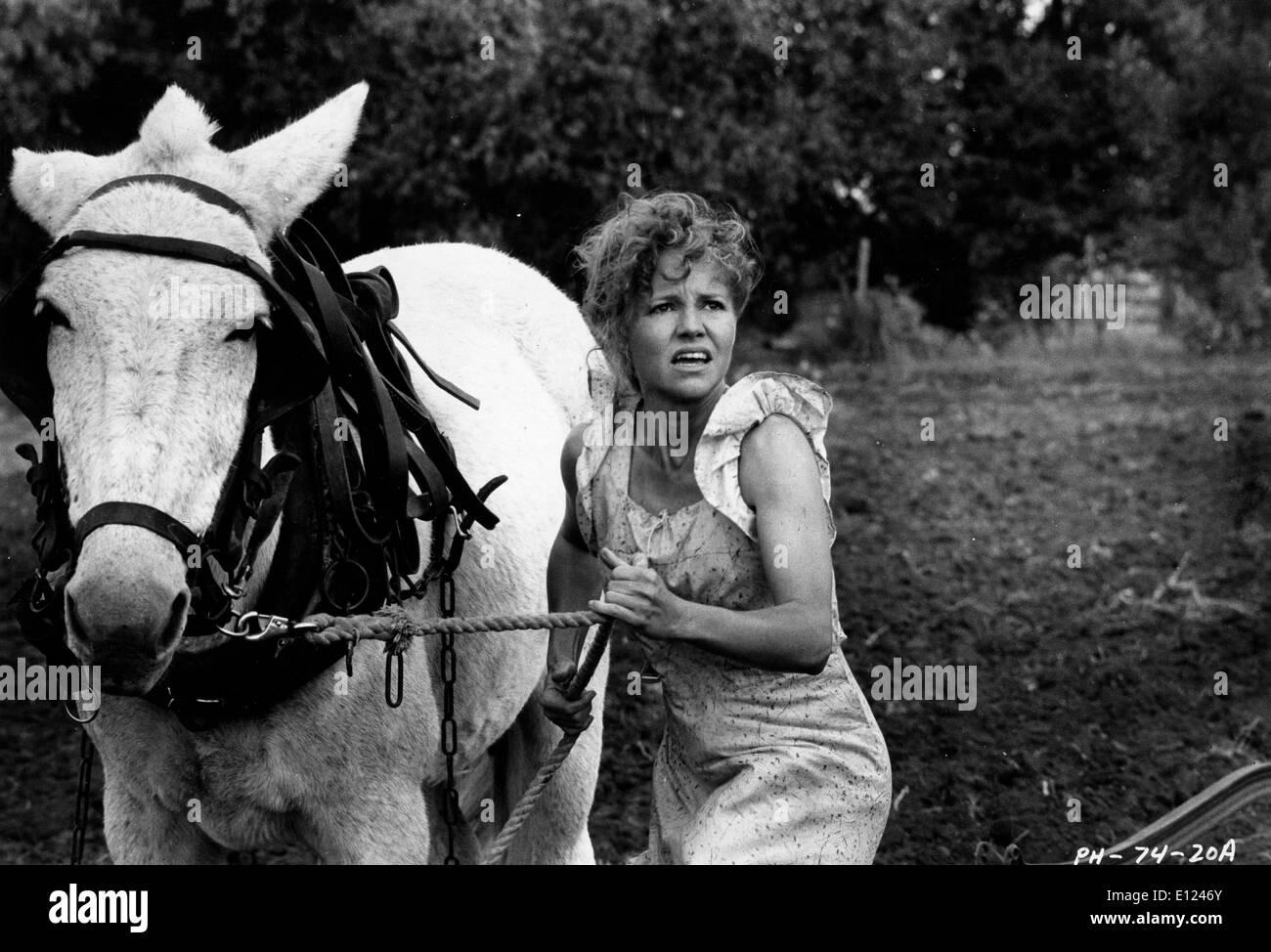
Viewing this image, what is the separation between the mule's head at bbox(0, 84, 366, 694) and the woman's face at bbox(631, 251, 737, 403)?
2.12 feet

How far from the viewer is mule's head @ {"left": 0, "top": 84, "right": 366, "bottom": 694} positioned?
2.28 metres

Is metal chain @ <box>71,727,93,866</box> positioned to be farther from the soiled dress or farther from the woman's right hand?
the soiled dress

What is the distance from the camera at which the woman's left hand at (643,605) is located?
2361 mm

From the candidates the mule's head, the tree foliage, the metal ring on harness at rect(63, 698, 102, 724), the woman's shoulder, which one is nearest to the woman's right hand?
the woman's shoulder

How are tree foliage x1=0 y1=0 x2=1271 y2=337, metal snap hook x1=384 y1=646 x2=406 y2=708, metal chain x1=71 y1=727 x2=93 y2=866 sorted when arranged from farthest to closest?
tree foliage x1=0 y1=0 x2=1271 y2=337 → metal chain x1=71 y1=727 x2=93 y2=866 → metal snap hook x1=384 y1=646 x2=406 y2=708

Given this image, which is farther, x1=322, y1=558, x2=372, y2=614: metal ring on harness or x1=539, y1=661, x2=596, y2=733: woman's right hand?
x1=322, y1=558, x2=372, y2=614: metal ring on harness

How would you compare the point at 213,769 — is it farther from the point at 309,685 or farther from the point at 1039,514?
the point at 1039,514

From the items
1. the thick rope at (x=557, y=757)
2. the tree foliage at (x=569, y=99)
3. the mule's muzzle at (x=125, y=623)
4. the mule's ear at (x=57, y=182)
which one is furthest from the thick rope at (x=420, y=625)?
the tree foliage at (x=569, y=99)

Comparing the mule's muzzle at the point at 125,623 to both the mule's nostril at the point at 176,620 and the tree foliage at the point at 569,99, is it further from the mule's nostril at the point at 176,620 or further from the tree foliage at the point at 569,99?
the tree foliage at the point at 569,99

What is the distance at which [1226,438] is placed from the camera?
33.3ft

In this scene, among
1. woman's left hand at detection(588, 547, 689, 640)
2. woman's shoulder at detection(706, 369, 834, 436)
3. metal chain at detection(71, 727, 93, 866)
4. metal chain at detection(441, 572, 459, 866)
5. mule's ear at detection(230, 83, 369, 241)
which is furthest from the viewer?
metal chain at detection(441, 572, 459, 866)

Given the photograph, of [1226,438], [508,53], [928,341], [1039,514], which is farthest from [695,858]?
[928,341]

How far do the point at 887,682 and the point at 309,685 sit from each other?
369 centimetres

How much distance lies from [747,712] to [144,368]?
1.11 m
